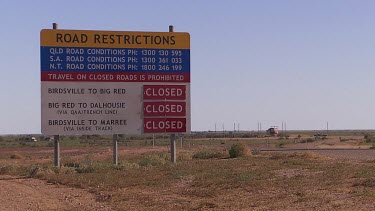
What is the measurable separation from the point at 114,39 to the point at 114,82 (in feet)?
6.73

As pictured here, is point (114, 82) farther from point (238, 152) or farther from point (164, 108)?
point (238, 152)

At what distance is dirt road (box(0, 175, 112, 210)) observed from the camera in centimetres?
1661

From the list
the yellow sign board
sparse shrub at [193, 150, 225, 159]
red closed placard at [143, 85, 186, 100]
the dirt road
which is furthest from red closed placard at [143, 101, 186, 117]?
sparse shrub at [193, 150, 225, 159]

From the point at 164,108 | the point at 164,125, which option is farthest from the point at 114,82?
the point at 164,125

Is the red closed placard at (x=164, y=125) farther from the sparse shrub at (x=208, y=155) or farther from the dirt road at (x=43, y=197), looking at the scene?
the sparse shrub at (x=208, y=155)

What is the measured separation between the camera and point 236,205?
1579 cm

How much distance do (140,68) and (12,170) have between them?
8145 mm

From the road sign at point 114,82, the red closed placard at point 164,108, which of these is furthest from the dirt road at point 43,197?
the red closed placard at point 164,108

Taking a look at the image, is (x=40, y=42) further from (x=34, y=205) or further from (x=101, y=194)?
(x=34, y=205)

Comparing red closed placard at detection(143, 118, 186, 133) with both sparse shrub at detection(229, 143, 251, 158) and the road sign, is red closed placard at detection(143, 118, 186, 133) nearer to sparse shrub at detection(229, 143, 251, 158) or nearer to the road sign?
the road sign

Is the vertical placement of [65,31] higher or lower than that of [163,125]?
higher

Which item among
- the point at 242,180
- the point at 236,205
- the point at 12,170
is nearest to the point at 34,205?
the point at 236,205

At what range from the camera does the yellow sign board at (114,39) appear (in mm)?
29141

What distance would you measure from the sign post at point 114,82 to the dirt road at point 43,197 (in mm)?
5543
